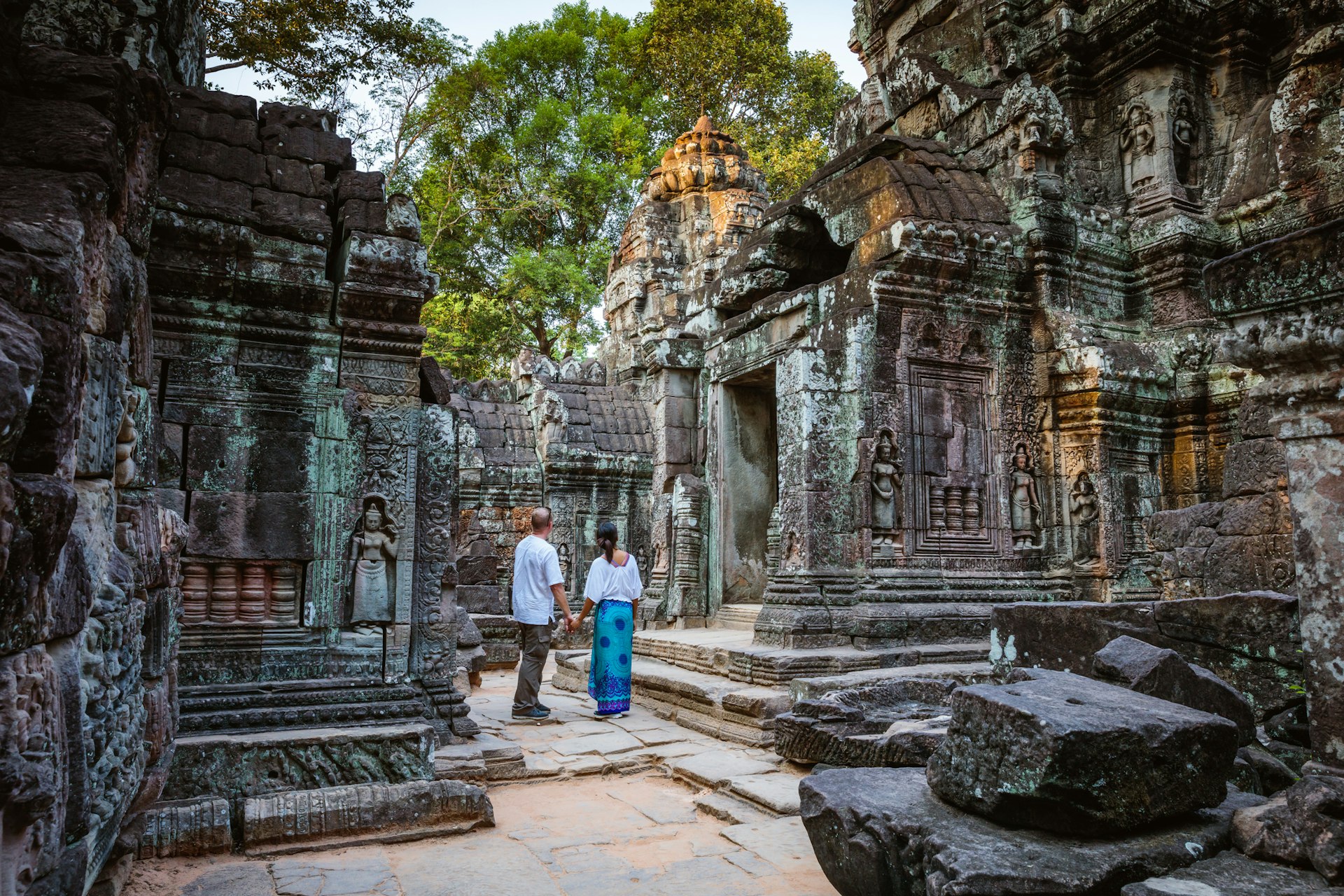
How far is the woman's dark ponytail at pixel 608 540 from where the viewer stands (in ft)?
22.7

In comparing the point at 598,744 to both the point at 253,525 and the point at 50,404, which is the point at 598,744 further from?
the point at 50,404

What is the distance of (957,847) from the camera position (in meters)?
2.59

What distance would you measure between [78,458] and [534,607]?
4.62 m

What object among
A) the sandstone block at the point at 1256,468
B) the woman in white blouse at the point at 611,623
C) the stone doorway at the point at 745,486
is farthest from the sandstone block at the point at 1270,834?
the stone doorway at the point at 745,486

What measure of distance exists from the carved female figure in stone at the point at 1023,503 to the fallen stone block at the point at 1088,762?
17.4ft

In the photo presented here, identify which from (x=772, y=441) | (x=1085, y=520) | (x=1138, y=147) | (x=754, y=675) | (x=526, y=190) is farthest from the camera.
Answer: (x=526, y=190)

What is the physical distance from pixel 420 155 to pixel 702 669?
17.3 meters

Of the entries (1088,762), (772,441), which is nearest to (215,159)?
(1088,762)

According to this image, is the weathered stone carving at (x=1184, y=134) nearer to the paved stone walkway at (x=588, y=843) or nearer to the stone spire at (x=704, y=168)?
the stone spire at (x=704, y=168)

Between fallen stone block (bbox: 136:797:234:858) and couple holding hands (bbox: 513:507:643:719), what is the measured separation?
3.09 meters

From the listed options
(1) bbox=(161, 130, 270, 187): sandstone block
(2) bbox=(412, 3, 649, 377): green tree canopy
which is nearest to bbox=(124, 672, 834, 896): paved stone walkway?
(1) bbox=(161, 130, 270, 187): sandstone block

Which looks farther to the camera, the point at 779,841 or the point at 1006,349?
the point at 1006,349

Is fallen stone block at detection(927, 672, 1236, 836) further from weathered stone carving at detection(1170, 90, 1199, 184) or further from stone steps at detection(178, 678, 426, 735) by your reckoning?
weathered stone carving at detection(1170, 90, 1199, 184)

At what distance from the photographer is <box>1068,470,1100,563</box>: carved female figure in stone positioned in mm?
7918
